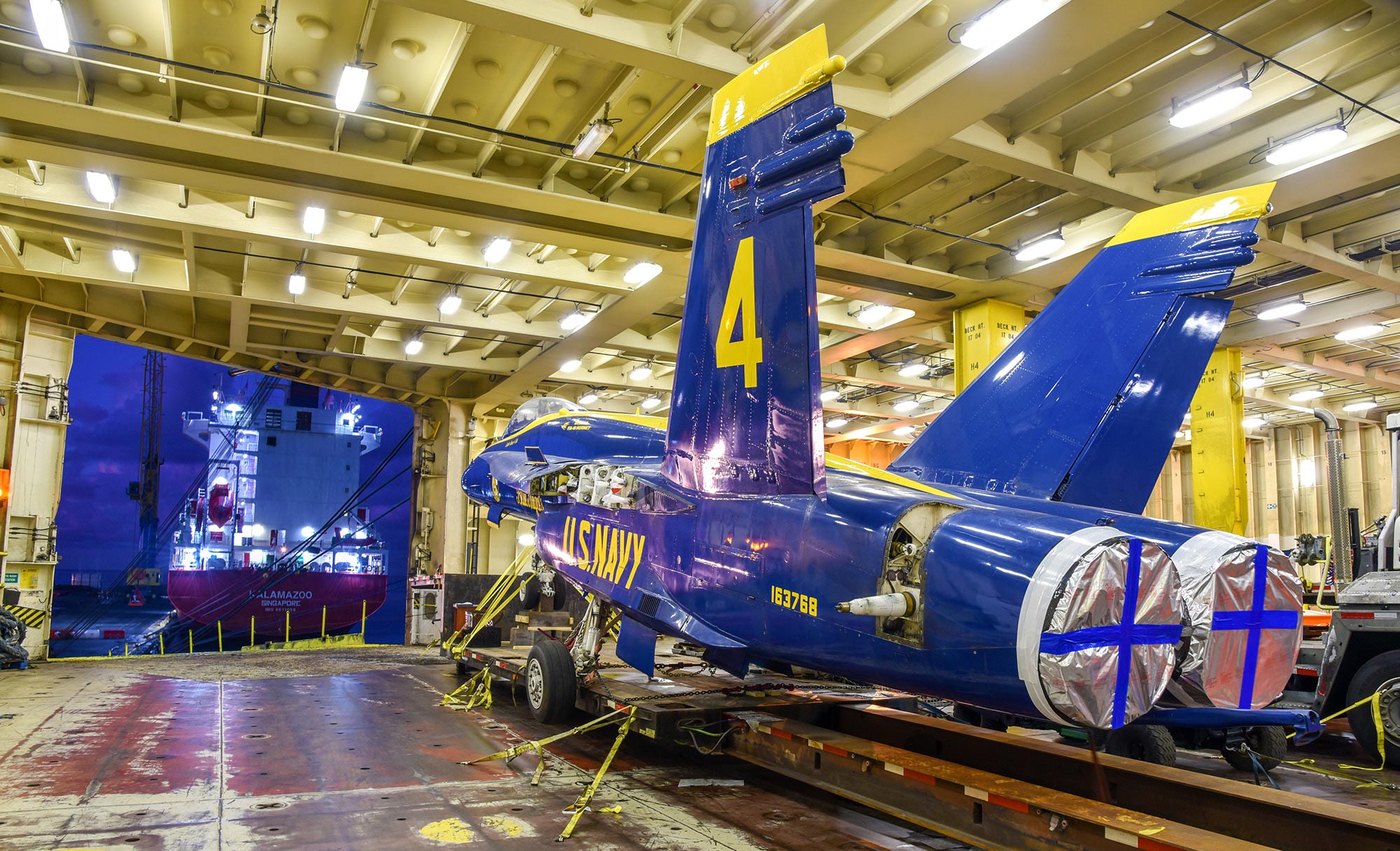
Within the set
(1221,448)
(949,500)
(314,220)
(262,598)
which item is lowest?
(262,598)

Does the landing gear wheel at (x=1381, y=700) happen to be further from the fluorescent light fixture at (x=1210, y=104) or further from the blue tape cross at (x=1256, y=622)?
the fluorescent light fixture at (x=1210, y=104)

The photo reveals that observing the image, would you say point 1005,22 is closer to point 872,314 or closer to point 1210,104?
point 1210,104

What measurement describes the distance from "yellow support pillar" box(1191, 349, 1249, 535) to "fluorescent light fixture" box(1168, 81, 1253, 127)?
8107 millimetres

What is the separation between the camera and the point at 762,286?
17.3 ft

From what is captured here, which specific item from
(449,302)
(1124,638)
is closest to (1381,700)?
(1124,638)

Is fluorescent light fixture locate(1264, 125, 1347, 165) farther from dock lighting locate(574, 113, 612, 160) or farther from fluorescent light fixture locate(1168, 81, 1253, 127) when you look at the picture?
dock lighting locate(574, 113, 612, 160)

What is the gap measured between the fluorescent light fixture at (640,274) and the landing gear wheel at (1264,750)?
960 centimetres

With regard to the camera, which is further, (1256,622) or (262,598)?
(262,598)

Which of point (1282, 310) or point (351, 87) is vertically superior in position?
point (351, 87)

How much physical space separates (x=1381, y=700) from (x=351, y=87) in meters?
11.0

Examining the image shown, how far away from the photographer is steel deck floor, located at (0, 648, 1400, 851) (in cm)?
525

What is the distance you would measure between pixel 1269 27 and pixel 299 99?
1031 centimetres

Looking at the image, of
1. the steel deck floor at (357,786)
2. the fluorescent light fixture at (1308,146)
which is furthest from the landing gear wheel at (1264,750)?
the fluorescent light fixture at (1308,146)

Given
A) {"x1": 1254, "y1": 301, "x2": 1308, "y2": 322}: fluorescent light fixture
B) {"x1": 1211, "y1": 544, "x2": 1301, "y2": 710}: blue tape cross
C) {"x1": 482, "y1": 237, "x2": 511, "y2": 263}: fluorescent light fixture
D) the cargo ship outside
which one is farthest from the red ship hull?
{"x1": 1211, "y1": 544, "x2": 1301, "y2": 710}: blue tape cross
